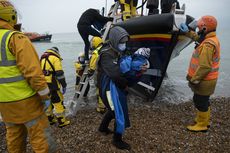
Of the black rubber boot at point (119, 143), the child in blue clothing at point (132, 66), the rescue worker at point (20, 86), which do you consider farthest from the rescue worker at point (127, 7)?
the rescue worker at point (20, 86)

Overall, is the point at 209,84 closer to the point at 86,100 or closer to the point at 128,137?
the point at 128,137

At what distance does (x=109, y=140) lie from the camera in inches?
135

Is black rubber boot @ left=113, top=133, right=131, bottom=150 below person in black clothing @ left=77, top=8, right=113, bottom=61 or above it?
below

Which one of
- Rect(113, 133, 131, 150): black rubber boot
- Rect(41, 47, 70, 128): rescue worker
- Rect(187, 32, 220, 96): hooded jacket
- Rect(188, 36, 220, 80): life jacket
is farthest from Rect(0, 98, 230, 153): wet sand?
Rect(188, 36, 220, 80): life jacket

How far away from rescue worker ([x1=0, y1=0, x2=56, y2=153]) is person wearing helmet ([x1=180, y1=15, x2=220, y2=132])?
2198 mm

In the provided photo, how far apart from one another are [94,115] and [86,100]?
1795 mm

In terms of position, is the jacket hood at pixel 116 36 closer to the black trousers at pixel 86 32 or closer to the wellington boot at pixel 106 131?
the wellington boot at pixel 106 131

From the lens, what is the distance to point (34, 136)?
2283 mm

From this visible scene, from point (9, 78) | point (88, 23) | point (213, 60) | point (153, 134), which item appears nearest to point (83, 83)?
point (88, 23)

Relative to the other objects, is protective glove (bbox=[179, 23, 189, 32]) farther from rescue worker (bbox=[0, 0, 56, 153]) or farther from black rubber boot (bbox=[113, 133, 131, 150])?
rescue worker (bbox=[0, 0, 56, 153])

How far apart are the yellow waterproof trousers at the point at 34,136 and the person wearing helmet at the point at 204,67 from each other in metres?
2.18

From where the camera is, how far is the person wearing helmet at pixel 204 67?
133 inches

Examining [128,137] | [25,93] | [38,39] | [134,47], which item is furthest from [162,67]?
[38,39]

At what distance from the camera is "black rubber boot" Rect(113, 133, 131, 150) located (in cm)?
315
